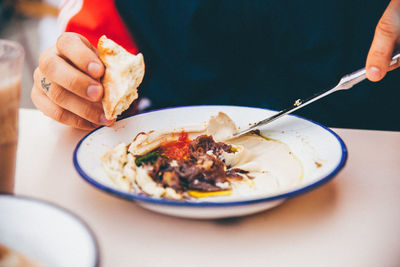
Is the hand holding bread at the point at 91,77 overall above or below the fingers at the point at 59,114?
above

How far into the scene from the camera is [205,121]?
120 centimetres

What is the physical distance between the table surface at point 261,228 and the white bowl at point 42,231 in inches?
6.8

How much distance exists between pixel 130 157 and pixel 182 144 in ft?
0.74

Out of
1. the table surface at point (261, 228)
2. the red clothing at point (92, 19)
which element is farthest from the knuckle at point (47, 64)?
the red clothing at point (92, 19)

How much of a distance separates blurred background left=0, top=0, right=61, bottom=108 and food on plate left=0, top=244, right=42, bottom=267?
10.6 ft

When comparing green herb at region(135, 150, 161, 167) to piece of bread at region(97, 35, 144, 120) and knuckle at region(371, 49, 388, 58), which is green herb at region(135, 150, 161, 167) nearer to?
piece of bread at region(97, 35, 144, 120)

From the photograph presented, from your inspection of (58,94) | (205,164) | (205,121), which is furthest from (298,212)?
(58,94)

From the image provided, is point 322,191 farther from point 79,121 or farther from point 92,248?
point 79,121

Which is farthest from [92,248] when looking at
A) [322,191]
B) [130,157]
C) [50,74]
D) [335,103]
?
[335,103]

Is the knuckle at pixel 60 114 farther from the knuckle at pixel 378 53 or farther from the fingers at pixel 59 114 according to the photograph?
the knuckle at pixel 378 53

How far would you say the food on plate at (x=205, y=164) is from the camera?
0.79 m

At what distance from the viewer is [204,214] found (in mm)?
668

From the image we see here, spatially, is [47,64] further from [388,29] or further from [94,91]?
[388,29]

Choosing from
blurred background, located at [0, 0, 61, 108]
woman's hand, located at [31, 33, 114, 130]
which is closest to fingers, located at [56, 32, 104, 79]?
woman's hand, located at [31, 33, 114, 130]
